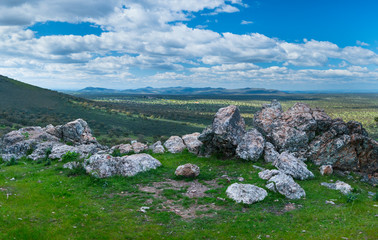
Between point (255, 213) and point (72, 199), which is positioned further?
point (72, 199)

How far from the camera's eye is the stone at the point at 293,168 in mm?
18597

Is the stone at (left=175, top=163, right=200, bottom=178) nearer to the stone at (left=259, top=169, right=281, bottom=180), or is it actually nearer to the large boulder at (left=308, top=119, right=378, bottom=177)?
the stone at (left=259, top=169, right=281, bottom=180)

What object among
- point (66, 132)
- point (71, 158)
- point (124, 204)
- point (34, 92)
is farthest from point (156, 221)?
point (34, 92)

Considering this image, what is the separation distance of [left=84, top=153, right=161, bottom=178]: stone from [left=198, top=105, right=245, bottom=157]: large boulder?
260 inches

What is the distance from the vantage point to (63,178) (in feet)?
59.7

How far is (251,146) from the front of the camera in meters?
22.8

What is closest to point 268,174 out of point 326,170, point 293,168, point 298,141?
point 293,168

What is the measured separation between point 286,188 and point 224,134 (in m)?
8.71

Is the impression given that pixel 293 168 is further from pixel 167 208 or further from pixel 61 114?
pixel 61 114

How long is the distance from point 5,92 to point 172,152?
324 ft

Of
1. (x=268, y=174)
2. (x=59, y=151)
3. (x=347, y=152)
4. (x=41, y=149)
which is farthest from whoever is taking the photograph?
(x=41, y=149)

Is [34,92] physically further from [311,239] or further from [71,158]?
[311,239]

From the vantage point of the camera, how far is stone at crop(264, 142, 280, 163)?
22.0 meters

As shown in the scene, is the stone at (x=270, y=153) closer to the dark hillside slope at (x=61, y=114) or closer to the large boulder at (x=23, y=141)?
the large boulder at (x=23, y=141)
